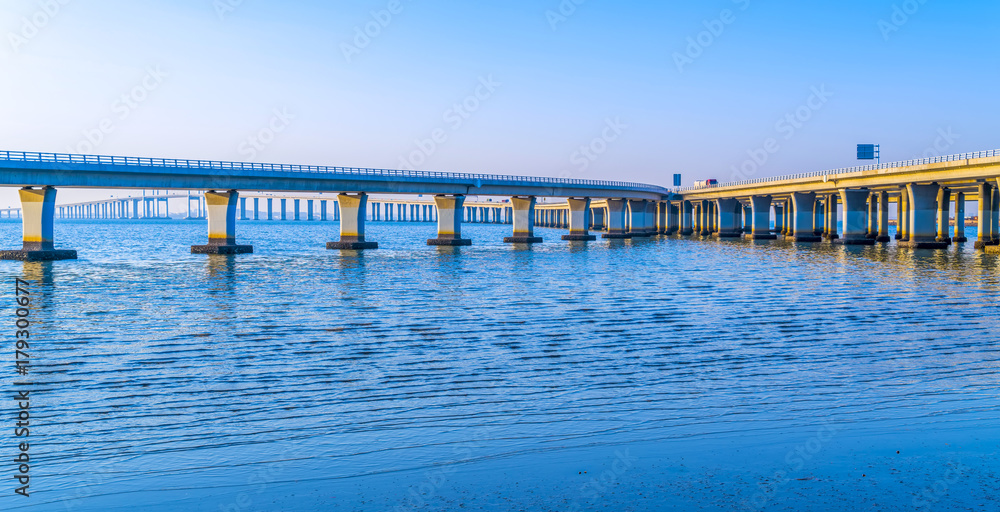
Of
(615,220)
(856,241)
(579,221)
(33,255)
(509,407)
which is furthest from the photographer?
(615,220)

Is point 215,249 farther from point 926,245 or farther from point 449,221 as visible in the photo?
point 926,245

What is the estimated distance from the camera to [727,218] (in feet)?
573

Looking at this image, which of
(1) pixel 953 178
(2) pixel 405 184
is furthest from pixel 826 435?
(2) pixel 405 184

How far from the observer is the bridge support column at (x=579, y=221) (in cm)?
14462

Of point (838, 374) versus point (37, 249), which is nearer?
point (838, 374)

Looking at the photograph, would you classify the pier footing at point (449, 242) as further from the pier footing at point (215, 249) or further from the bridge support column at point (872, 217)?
the bridge support column at point (872, 217)

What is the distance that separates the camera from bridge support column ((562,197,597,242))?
144625mm

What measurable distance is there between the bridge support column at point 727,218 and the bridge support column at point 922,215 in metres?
71.8

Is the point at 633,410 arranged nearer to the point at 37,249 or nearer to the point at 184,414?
the point at 184,414

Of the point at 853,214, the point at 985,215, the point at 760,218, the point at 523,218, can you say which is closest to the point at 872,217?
the point at 760,218

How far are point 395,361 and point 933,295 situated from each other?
30.7 meters

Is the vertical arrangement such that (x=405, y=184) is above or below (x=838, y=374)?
above

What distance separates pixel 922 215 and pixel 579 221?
204ft

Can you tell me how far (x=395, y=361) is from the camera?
21.3 meters
